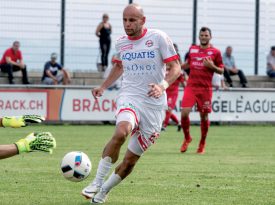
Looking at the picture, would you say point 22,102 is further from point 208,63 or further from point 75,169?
point 75,169

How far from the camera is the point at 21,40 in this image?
2759 centimetres

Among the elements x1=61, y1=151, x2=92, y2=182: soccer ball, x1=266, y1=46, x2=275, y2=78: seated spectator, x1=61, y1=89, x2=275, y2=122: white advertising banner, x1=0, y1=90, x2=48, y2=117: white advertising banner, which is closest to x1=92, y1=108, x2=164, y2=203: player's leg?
x1=61, y1=151, x2=92, y2=182: soccer ball

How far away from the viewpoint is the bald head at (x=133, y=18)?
32.7 ft

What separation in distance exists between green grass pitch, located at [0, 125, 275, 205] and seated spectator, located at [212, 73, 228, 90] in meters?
5.30

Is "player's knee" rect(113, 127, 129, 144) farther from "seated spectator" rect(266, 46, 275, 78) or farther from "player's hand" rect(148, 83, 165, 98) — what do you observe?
"seated spectator" rect(266, 46, 275, 78)

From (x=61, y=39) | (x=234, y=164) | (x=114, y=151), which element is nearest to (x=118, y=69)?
(x=114, y=151)

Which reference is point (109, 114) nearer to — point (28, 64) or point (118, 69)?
point (28, 64)

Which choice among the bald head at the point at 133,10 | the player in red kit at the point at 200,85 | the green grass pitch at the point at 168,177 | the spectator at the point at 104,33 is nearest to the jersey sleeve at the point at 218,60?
the player in red kit at the point at 200,85

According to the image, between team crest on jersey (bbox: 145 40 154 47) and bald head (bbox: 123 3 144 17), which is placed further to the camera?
team crest on jersey (bbox: 145 40 154 47)

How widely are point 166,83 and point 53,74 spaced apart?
737 inches

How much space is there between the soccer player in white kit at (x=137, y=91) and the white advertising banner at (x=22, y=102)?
1656 cm

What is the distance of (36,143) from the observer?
9.55 metres

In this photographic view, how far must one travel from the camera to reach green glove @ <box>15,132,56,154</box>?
950 cm

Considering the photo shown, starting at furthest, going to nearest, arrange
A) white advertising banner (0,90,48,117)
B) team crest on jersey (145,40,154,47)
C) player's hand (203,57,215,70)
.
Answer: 1. white advertising banner (0,90,48,117)
2. player's hand (203,57,215,70)
3. team crest on jersey (145,40,154,47)
